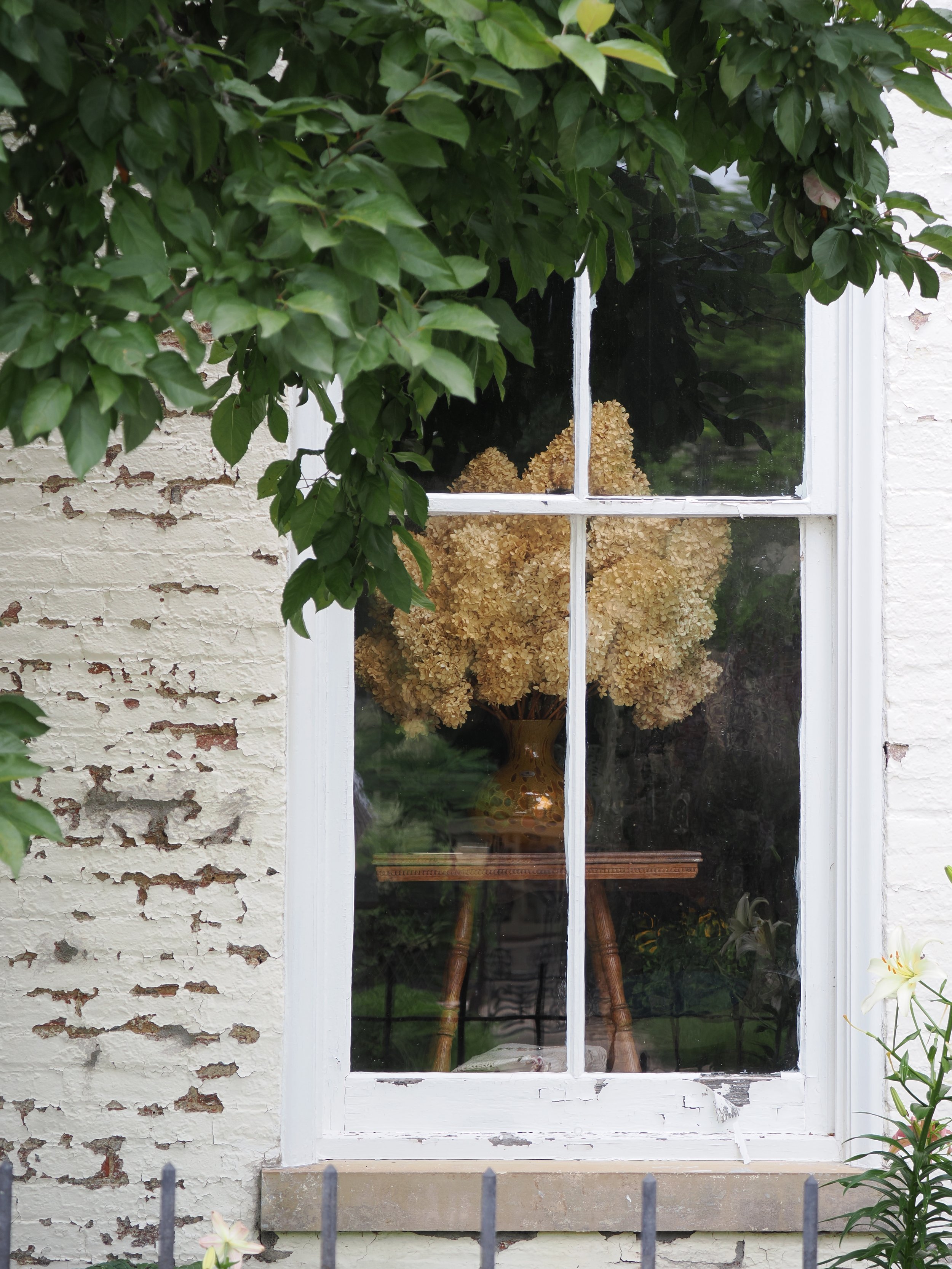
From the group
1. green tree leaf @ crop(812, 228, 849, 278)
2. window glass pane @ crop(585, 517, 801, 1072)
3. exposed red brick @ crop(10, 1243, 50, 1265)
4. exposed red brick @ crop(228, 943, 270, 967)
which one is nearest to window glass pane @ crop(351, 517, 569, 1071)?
window glass pane @ crop(585, 517, 801, 1072)

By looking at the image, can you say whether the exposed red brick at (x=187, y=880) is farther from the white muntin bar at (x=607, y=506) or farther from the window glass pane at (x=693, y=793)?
the white muntin bar at (x=607, y=506)

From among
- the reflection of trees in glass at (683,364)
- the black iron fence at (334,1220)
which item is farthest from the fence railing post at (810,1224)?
the reflection of trees in glass at (683,364)

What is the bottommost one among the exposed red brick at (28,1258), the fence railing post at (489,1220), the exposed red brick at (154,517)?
the exposed red brick at (28,1258)

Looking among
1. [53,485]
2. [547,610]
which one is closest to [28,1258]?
[53,485]

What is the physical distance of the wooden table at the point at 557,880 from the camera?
246 centimetres

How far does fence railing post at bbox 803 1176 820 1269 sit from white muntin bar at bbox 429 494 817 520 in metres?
1.46

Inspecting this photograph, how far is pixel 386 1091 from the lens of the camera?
2.40m

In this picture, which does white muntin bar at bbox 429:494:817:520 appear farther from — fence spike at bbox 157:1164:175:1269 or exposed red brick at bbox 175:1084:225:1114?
fence spike at bbox 157:1164:175:1269

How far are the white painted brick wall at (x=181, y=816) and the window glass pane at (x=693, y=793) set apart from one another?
0.85ft

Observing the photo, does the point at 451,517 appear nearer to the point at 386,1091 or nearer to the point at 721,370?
the point at 721,370

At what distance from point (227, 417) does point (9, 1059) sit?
1.69 m

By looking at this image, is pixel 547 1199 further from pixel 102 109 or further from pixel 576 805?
pixel 102 109

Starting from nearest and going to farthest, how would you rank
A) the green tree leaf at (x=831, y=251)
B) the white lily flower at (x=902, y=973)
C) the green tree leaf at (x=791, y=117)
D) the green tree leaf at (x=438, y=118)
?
1. the green tree leaf at (x=438, y=118)
2. the green tree leaf at (x=791, y=117)
3. the green tree leaf at (x=831, y=251)
4. the white lily flower at (x=902, y=973)

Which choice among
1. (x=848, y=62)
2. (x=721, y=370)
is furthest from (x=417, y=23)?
(x=721, y=370)
